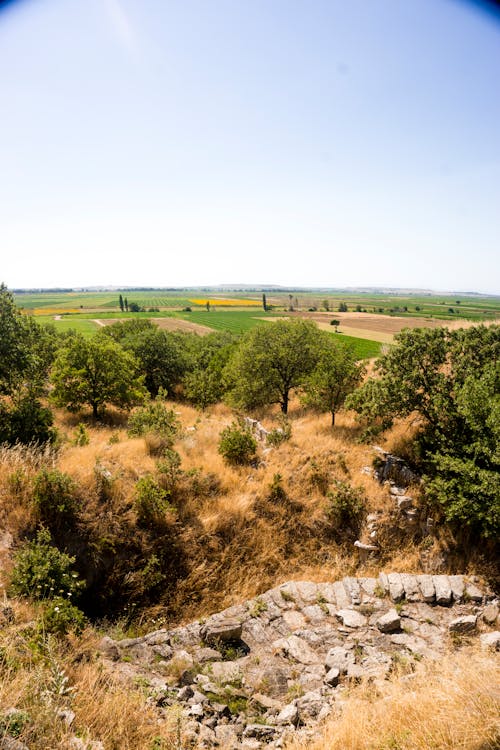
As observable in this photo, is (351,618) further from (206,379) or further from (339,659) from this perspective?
(206,379)

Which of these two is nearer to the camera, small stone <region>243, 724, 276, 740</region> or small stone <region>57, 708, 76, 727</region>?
small stone <region>57, 708, 76, 727</region>

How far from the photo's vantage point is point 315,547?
12.4 metres

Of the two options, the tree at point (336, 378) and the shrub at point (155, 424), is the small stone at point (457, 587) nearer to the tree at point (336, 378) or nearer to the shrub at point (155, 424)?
the tree at point (336, 378)

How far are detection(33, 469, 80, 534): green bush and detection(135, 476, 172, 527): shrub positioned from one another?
6.03ft

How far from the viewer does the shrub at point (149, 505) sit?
35.8ft

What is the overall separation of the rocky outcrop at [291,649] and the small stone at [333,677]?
0.02 metres

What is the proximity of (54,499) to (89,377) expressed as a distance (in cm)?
1352

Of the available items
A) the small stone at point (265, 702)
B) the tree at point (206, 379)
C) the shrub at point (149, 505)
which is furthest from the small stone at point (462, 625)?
the tree at point (206, 379)

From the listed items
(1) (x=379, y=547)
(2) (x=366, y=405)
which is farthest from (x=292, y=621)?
(2) (x=366, y=405)

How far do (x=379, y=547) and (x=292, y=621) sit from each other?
15.8 ft

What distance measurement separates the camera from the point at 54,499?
32.8 feet

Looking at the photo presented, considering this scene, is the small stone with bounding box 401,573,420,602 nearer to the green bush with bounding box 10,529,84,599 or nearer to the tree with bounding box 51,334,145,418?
the green bush with bounding box 10,529,84,599

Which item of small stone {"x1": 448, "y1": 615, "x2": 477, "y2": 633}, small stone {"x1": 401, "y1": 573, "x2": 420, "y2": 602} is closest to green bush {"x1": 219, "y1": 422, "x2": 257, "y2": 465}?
small stone {"x1": 401, "y1": 573, "x2": 420, "y2": 602}

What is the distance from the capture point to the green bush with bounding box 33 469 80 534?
32.2ft
